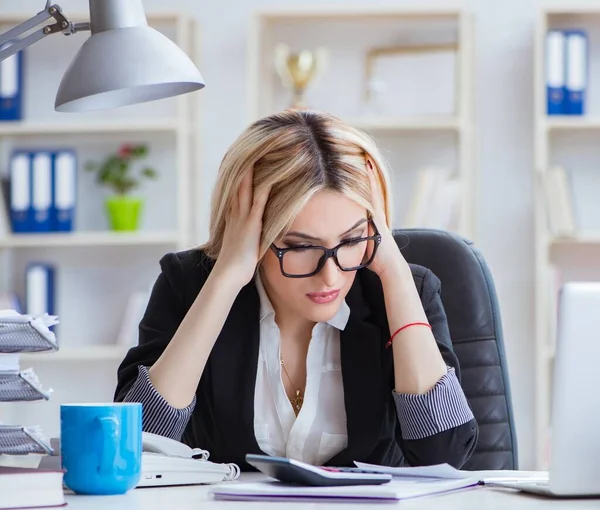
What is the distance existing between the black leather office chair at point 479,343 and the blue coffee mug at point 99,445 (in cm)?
83

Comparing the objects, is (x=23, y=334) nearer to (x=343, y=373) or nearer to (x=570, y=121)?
(x=343, y=373)

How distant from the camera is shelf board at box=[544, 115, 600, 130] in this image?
3520mm

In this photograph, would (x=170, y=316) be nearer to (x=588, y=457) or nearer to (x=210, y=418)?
(x=210, y=418)

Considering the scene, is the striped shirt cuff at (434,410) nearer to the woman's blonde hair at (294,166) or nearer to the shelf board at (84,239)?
the woman's blonde hair at (294,166)

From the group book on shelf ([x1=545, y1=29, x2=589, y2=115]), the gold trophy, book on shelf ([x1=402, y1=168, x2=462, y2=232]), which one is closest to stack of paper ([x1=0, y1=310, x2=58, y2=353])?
book on shelf ([x1=402, y1=168, x2=462, y2=232])

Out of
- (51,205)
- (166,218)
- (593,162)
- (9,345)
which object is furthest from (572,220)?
(9,345)

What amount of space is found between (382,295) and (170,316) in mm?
366

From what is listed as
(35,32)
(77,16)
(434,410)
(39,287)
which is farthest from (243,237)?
(77,16)

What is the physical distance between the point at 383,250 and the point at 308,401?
275 millimetres

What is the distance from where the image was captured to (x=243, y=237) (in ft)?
5.46

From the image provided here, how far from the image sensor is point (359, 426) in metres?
1.61

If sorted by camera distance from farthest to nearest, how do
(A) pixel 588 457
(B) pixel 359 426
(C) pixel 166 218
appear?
(C) pixel 166 218, (B) pixel 359 426, (A) pixel 588 457

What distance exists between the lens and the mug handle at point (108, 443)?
3.65 feet

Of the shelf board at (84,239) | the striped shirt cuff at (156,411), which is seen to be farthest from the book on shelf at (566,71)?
the striped shirt cuff at (156,411)
